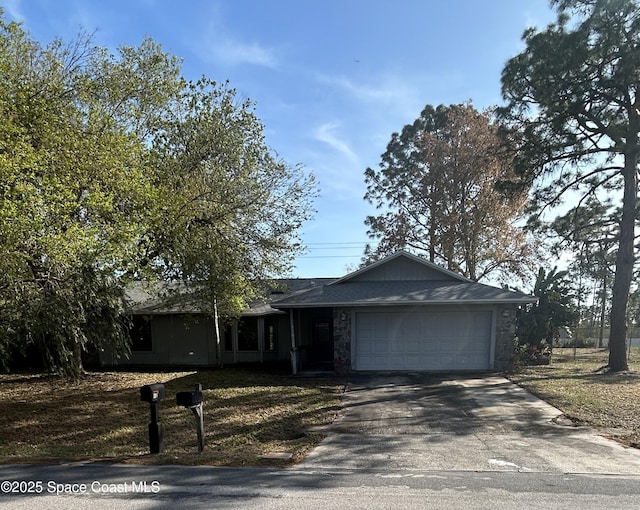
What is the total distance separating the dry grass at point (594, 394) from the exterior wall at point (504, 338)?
497 millimetres

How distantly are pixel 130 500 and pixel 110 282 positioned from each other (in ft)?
19.1

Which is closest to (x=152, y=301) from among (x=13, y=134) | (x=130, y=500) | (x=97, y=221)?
(x=97, y=221)

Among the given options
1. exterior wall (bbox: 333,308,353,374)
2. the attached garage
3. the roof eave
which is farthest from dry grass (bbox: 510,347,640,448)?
exterior wall (bbox: 333,308,353,374)

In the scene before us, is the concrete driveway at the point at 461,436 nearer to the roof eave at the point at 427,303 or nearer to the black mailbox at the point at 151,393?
the black mailbox at the point at 151,393

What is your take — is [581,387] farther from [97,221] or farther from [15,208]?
[15,208]

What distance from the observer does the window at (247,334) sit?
1794 cm

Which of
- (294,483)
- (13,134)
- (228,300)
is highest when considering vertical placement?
(13,134)

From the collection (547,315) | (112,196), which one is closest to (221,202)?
(112,196)

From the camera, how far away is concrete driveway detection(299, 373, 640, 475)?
5363mm

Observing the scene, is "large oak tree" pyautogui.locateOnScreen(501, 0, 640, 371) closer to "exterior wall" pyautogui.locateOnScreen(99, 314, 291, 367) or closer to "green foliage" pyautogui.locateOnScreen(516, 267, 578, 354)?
"green foliage" pyautogui.locateOnScreen(516, 267, 578, 354)

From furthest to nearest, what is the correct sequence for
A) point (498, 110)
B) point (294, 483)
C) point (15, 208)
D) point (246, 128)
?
point (498, 110) → point (246, 128) → point (15, 208) → point (294, 483)

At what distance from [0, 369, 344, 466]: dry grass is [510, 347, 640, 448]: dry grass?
4634mm

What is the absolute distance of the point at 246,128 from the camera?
512 inches

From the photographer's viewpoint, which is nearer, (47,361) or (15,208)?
(15,208)
